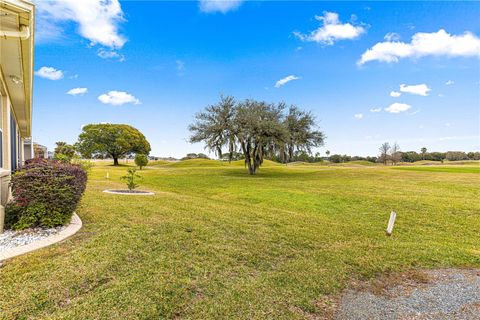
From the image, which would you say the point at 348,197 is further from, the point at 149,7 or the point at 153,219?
the point at 149,7

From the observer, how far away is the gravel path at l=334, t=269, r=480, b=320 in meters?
2.88

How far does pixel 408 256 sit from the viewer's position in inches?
199

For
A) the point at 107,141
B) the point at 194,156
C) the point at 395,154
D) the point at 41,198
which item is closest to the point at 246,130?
the point at 41,198

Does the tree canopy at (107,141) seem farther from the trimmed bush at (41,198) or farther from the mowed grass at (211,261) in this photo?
the trimmed bush at (41,198)

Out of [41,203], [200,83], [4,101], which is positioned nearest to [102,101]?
[200,83]

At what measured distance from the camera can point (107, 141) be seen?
4331 cm

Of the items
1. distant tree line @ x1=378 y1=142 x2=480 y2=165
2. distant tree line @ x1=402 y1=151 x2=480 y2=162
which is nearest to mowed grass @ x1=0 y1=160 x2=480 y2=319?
distant tree line @ x1=378 y1=142 x2=480 y2=165

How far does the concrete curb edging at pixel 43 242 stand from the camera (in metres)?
3.46

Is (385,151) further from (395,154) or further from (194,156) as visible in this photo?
(194,156)

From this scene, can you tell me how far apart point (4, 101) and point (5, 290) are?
4772 millimetres

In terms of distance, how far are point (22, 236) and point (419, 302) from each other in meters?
6.08

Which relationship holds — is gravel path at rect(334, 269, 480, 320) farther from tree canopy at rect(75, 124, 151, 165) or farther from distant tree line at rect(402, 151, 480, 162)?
distant tree line at rect(402, 151, 480, 162)

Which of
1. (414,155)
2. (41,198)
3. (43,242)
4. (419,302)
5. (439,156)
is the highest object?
(414,155)

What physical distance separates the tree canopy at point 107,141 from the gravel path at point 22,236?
42330mm
